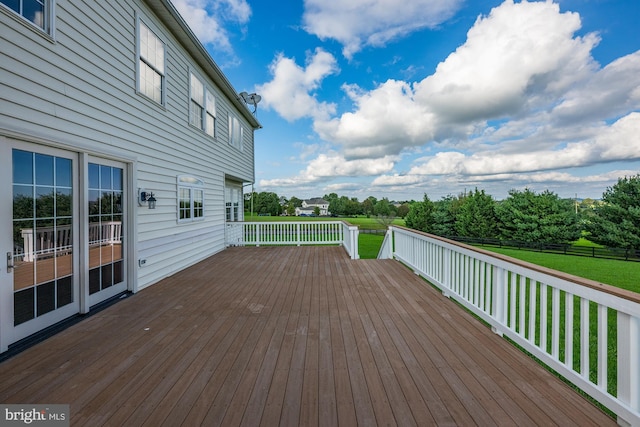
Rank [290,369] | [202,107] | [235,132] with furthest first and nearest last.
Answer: [235,132], [202,107], [290,369]

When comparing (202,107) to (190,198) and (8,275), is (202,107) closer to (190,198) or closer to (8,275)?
(190,198)

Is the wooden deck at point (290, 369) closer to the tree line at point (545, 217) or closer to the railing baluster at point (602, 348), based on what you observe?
the railing baluster at point (602, 348)

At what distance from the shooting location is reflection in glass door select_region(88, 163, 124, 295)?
3334 millimetres

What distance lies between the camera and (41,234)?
104 inches

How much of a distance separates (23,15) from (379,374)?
14.6 ft

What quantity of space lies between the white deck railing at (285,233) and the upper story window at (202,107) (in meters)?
3.33

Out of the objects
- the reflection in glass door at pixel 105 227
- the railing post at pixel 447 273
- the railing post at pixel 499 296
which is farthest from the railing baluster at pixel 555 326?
the reflection in glass door at pixel 105 227

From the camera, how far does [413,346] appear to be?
2.37m

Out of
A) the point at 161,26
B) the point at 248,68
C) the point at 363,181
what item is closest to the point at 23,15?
the point at 161,26

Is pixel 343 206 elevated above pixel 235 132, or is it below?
below

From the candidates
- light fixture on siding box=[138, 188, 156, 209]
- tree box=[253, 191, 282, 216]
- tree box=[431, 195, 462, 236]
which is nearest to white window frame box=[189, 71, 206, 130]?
light fixture on siding box=[138, 188, 156, 209]

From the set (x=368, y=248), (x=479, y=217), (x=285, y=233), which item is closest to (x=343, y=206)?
(x=479, y=217)

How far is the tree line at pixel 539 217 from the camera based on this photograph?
19.3 metres

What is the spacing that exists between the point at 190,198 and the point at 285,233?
12.7 ft
